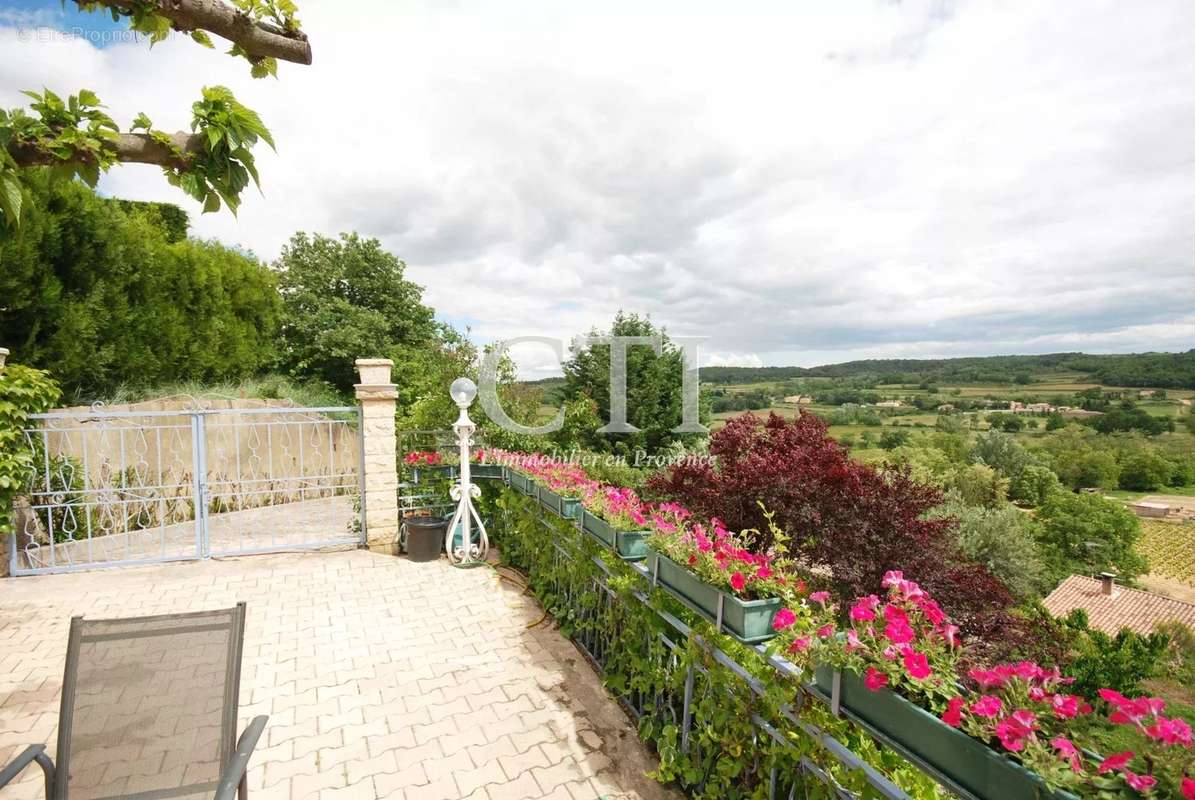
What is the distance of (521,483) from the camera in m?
4.64

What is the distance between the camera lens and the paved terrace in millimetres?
2324

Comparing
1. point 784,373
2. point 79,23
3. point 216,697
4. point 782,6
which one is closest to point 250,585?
point 216,697

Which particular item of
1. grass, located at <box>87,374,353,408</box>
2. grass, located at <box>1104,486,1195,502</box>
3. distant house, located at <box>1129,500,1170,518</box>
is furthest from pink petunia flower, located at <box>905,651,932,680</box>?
distant house, located at <box>1129,500,1170,518</box>

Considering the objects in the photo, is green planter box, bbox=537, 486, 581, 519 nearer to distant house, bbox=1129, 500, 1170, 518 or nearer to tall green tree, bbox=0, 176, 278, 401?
tall green tree, bbox=0, 176, 278, 401

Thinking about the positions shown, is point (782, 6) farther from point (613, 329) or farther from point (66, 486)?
point (613, 329)

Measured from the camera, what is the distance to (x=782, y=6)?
398cm

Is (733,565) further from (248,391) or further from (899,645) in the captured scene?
(248,391)

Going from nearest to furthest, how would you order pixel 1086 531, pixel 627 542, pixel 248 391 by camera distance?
pixel 627 542 < pixel 248 391 < pixel 1086 531

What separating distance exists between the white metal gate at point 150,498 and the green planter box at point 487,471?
3.88 ft

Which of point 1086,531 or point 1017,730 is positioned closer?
point 1017,730

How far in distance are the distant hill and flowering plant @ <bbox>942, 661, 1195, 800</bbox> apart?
17.3m

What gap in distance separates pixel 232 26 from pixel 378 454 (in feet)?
14.5

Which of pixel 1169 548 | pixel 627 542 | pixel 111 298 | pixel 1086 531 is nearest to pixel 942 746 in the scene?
pixel 627 542

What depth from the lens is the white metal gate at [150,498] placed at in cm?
512
